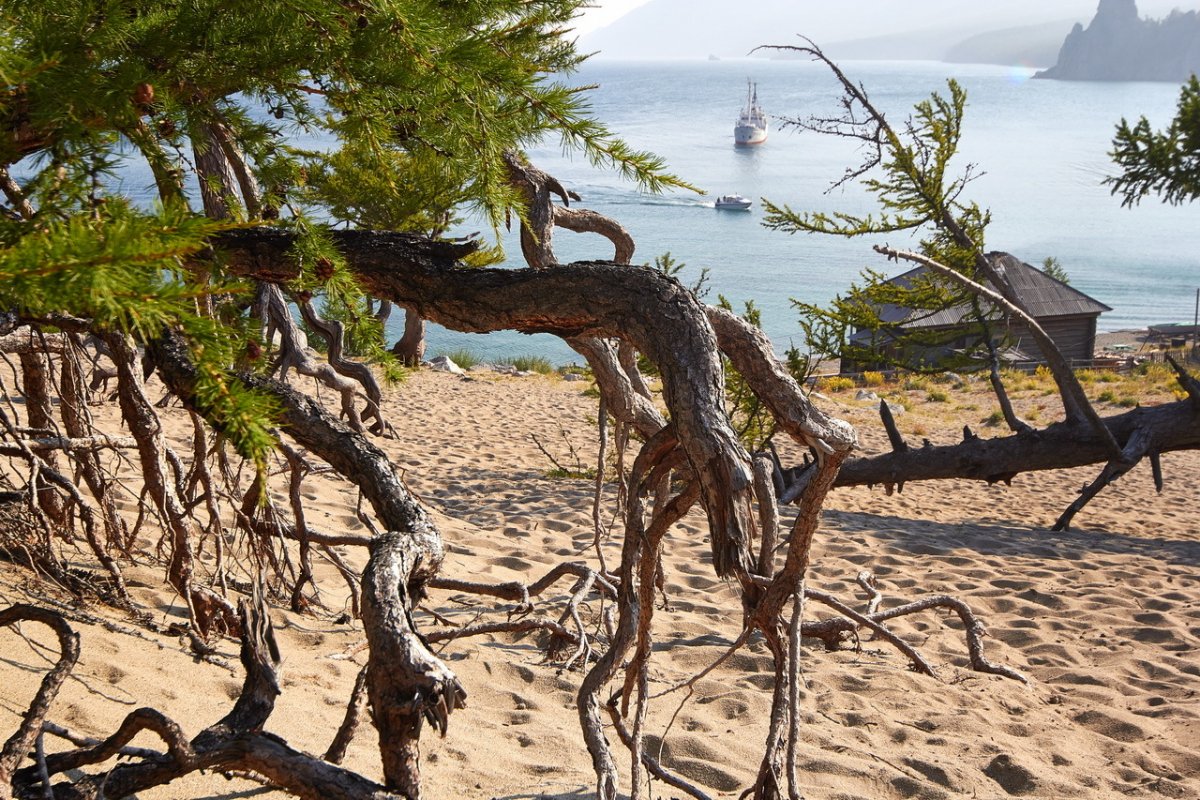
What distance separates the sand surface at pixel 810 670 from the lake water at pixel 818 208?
7.04ft

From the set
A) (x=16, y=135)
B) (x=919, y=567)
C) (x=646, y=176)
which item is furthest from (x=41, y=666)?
(x=919, y=567)

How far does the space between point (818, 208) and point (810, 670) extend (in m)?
65.6

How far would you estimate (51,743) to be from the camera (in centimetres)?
257

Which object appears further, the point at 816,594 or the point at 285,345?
the point at 816,594

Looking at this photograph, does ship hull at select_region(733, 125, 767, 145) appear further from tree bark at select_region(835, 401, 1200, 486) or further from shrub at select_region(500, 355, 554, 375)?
tree bark at select_region(835, 401, 1200, 486)

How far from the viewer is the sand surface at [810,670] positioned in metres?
3.13

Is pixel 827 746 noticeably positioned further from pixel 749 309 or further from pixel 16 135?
pixel 749 309

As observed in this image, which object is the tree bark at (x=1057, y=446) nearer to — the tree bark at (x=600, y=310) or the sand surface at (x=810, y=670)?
the sand surface at (x=810, y=670)

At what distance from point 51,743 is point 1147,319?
1904 inches

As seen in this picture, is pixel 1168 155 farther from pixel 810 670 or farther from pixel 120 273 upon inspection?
pixel 120 273

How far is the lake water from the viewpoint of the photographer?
147 ft

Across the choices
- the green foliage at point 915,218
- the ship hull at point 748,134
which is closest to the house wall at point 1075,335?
the green foliage at point 915,218

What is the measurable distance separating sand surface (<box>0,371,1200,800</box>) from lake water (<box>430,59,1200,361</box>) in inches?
84.4

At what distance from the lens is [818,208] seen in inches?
2628
